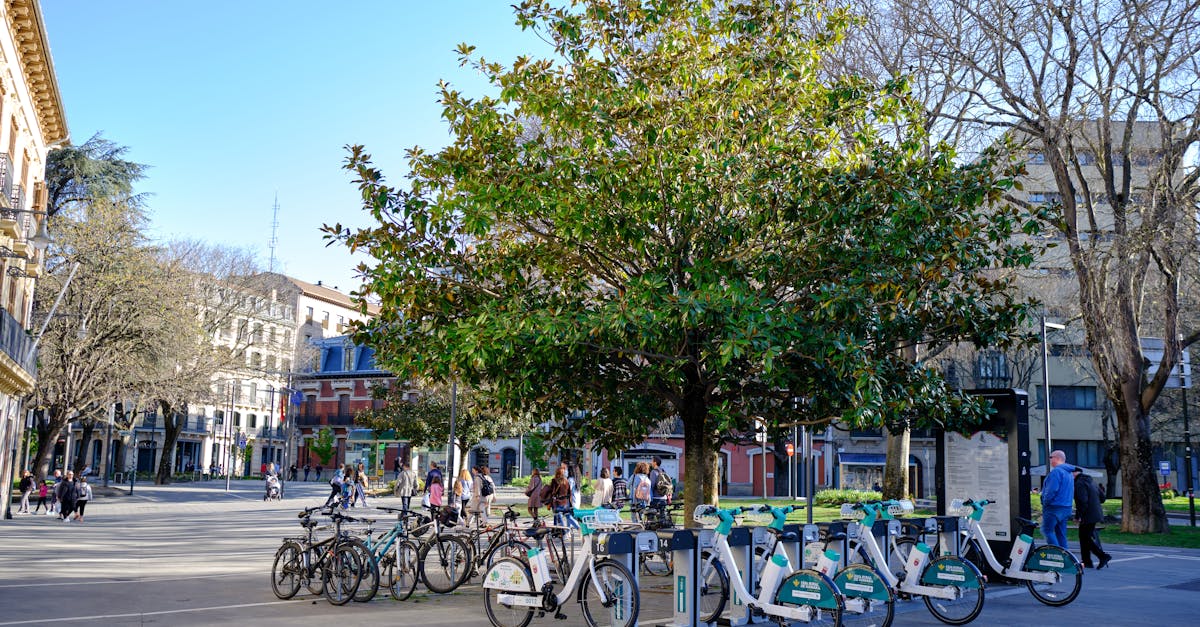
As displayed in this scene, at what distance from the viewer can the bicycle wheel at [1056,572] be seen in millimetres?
11688

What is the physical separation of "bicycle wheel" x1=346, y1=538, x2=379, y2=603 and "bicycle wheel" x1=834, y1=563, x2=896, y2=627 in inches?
210

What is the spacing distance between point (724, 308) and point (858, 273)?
1.93m

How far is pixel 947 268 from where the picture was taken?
39.8ft

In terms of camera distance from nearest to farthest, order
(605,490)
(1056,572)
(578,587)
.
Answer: (578,587) → (1056,572) → (605,490)

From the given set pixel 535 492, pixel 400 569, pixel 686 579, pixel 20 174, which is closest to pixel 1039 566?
pixel 686 579

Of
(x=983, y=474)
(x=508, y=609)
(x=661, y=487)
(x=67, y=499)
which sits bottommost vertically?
(x=67, y=499)

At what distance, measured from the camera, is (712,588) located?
10375mm

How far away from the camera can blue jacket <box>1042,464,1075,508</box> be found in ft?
48.8

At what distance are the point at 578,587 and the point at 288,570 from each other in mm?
→ 4445

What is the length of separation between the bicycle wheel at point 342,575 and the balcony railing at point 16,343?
16819 millimetres

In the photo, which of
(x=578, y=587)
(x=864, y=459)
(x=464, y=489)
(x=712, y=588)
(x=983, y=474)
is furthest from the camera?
(x=864, y=459)

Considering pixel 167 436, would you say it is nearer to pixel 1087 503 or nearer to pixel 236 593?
pixel 236 593

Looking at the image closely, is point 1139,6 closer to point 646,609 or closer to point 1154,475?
point 1154,475

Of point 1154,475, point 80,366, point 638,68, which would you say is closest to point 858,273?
A: point 638,68
